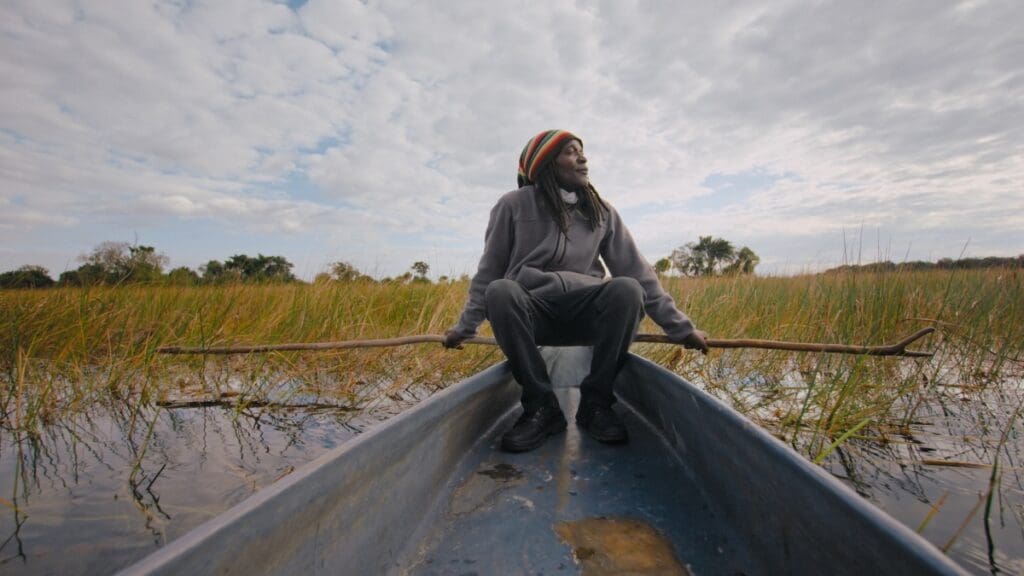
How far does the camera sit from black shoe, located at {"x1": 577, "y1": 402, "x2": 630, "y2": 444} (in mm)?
1762

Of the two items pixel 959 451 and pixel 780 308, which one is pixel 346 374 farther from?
pixel 780 308

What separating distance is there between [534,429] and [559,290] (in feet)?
1.96

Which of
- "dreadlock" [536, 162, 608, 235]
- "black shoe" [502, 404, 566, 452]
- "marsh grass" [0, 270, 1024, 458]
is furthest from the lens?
"marsh grass" [0, 270, 1024, 458]

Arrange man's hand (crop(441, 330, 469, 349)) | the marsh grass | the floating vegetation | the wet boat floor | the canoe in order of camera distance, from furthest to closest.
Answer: the marsh grass < man's hand (crop(441, 330, 469, 349)) < the floating vegetation < the wet boat floor < the canoe

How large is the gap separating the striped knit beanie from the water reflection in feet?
5.05

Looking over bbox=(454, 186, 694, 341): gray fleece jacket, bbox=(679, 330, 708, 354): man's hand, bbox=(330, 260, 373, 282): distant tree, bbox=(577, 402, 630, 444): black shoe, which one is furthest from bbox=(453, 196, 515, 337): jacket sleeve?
bbox=(330, 260, 373, 282): distant tree

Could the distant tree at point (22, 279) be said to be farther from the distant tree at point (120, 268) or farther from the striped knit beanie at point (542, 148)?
the striped knit beanie at point (542, 148)

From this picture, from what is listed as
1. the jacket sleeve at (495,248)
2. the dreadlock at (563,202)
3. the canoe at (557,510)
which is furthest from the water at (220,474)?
the dreadlock at (563,202)

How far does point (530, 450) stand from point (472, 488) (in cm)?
34

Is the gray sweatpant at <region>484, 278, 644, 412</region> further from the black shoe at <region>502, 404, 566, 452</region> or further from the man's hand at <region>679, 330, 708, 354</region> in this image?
the man's hand at <region>679, 330, 708, 354</region>

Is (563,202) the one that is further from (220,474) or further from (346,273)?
(346,273)

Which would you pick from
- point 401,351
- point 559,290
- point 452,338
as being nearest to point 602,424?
point 559,290

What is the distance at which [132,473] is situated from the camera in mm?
1688

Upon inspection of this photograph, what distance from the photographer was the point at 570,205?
7.22 feet
